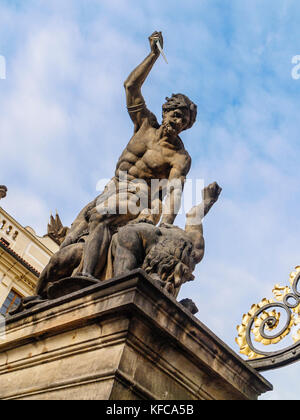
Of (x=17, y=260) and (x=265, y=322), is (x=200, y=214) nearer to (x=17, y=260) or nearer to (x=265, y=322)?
(x=265, y=322)

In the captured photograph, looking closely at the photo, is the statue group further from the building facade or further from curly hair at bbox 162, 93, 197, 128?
the building facade

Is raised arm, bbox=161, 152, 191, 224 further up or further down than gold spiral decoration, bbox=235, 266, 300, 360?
further up

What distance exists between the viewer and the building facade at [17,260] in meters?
19.2

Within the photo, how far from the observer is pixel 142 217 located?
15.5ft

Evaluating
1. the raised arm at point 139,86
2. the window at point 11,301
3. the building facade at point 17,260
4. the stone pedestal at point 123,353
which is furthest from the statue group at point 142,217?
the window at point 11,301

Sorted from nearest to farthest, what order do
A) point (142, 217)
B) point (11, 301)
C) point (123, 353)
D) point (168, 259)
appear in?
point (123, 353), point (168, 259), point (142, 217), point (11, 301)

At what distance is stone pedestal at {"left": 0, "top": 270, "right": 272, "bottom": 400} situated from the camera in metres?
3.04

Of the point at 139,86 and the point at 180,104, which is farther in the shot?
the point at 139,86

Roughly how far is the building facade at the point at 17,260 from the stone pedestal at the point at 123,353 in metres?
15.6

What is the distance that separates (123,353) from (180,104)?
10.5 feet

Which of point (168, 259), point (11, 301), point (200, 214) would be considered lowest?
point (168, 259)

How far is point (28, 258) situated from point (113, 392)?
1853cm

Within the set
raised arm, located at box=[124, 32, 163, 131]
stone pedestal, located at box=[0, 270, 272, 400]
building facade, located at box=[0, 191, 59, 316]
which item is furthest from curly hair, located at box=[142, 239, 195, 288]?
building facade, located at box=[0, 191, 59, 316]

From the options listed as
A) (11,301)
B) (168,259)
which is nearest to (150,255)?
(168,259)
